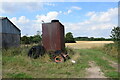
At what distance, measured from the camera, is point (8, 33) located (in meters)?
19.1

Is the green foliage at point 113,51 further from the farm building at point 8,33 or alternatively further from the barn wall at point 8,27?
the barn wall at point 8,27

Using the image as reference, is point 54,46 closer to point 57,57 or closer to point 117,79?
point 57,57

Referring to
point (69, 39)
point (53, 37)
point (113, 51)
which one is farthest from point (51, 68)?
point (69, 39)

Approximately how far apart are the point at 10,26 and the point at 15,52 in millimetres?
9028

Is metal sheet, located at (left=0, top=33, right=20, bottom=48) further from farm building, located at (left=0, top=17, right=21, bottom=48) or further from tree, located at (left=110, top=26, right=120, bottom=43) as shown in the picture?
tree, located at (left=110, top=26, right=120, bottom=43)

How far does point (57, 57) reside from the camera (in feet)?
31.2

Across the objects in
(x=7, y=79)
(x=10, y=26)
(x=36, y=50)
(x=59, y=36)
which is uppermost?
(x=10, y=26)

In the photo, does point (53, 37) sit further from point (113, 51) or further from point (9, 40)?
point (9, 40)

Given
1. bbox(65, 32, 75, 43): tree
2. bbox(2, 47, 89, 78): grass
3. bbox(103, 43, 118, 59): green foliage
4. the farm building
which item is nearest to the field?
bbox(2, 47, 89, 78): grass

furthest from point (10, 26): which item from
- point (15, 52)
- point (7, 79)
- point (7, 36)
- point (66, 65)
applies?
point (7, 79)

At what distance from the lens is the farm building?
17.6 m

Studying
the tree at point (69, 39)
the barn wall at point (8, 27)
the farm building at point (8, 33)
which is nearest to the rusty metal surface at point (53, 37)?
the farm building at point (8, 33)

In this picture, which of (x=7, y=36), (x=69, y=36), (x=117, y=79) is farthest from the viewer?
(x=69, y=36)

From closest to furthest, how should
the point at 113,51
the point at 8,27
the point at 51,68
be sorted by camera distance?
the point at 51,68 < the point at 113,51 < the point at 8,27
